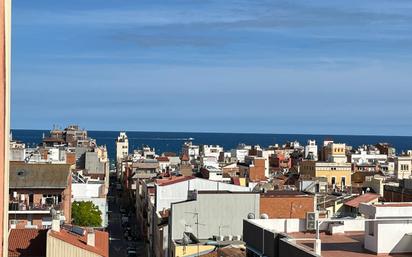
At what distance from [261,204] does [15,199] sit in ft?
56.8

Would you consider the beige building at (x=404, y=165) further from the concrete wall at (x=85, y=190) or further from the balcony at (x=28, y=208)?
the balcony at (x=28, y=208)

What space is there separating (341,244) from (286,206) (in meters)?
35.6

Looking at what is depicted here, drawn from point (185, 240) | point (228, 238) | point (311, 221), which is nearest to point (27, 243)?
point (185, 240)

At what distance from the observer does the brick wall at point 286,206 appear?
61.9m

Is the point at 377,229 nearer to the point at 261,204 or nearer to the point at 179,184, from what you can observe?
the point at 261,204

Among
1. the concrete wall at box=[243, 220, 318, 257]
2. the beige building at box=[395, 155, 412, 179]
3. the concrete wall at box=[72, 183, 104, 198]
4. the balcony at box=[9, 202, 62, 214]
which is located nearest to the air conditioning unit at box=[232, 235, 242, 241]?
the balcony at box=[9, 202, 62, 214]

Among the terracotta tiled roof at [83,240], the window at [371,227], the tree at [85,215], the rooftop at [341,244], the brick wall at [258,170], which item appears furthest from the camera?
the brick wall at [258,170]

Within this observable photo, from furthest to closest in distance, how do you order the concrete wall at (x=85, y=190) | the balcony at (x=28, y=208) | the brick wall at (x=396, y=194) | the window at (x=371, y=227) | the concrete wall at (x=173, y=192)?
the concrete wall at (x=85, y=190) → the brick wall at (x=396, y=194) → the concrete wall at (x=173, y=192) → the balcony at (x=28, y=208) → the window at (x=371, y=227)

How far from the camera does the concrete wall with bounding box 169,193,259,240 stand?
5725 centimetres

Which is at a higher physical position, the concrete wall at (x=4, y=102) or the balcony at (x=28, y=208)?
the concrete wall at (x=4, y=102)

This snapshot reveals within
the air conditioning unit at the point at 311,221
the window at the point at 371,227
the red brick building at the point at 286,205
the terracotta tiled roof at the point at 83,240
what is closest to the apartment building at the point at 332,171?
the red brick building at the point at 286,205

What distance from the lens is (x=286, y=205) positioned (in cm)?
6334

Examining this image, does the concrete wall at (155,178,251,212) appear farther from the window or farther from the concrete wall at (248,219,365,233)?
the window

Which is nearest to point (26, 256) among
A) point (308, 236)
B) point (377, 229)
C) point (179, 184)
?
point (308, 236)
